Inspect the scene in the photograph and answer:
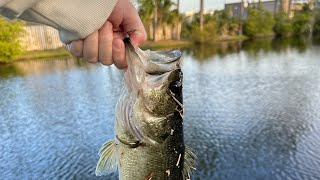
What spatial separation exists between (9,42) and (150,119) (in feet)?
90.9

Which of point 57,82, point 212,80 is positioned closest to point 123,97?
point 212,80

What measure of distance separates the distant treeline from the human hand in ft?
120

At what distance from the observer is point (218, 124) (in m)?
10.5

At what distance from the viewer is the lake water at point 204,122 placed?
27.0 ft

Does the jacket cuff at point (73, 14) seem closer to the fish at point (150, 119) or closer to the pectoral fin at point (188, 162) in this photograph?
the fish at point (150, 119)

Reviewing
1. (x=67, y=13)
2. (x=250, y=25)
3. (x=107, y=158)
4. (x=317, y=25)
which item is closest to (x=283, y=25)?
(x=250, y=25)

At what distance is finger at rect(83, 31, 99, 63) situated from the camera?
4.64ft

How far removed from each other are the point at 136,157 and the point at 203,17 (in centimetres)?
4100

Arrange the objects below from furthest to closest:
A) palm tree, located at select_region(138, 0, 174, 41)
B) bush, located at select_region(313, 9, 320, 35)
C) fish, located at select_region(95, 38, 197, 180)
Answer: bush, located at select_region(313, 9, 320, 35)
palm tree, located at select_region(138, 0, 174, 41)
fish, located at select_region(95, 38, 197, 180)

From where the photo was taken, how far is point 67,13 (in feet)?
4.34

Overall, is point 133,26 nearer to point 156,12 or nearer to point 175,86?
point 175,86

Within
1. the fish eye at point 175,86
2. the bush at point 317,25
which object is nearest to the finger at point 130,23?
the fish eye at point 175,86

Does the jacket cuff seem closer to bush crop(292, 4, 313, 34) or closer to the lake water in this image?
the lake water

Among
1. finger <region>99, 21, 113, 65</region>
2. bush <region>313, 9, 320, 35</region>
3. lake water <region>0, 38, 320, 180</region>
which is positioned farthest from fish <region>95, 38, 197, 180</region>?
bush <region>313, 9, 320, 35</region>
